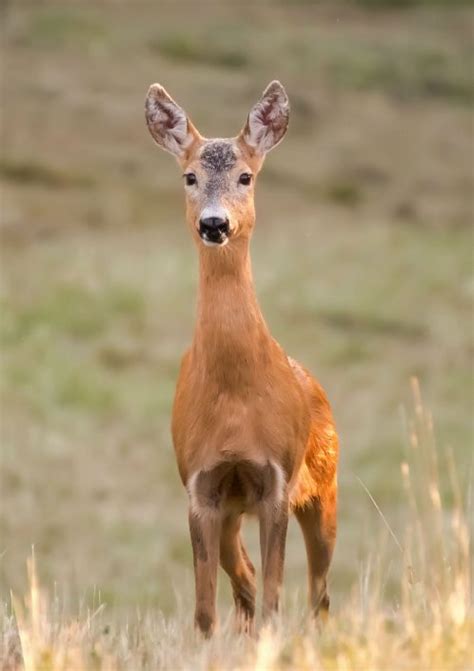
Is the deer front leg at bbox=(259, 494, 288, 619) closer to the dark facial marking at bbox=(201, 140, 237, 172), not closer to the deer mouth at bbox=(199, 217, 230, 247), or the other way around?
the deer mouth at bbox=(199, 217, 230, 247)

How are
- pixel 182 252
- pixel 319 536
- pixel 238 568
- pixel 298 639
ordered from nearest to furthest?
pixel 298 639 < pixel 238 568 < pixel 319 536 < pixel 182 252

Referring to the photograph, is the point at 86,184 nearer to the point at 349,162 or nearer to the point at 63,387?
the point at 349,162

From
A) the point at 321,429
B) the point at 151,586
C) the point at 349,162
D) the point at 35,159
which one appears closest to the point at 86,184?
the point at 35,159

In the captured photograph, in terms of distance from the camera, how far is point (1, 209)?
97.9ft

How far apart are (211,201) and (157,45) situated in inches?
1102

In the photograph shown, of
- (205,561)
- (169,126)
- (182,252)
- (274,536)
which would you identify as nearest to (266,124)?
(169,126)

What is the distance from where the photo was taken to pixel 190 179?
865 cm

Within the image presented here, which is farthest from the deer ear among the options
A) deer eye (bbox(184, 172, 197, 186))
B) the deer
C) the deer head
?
deer eye (bbox(184, 172, 197, 186))

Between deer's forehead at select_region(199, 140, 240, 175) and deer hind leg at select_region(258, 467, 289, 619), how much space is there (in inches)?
56.6

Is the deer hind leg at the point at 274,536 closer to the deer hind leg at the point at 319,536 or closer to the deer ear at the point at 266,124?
the deer hind leg at the point at 319,536

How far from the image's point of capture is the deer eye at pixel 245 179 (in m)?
8.62

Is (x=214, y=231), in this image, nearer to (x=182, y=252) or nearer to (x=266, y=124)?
(x=266, y=124)

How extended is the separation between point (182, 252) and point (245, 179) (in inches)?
750

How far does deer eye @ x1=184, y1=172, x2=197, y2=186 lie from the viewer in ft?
28.3
